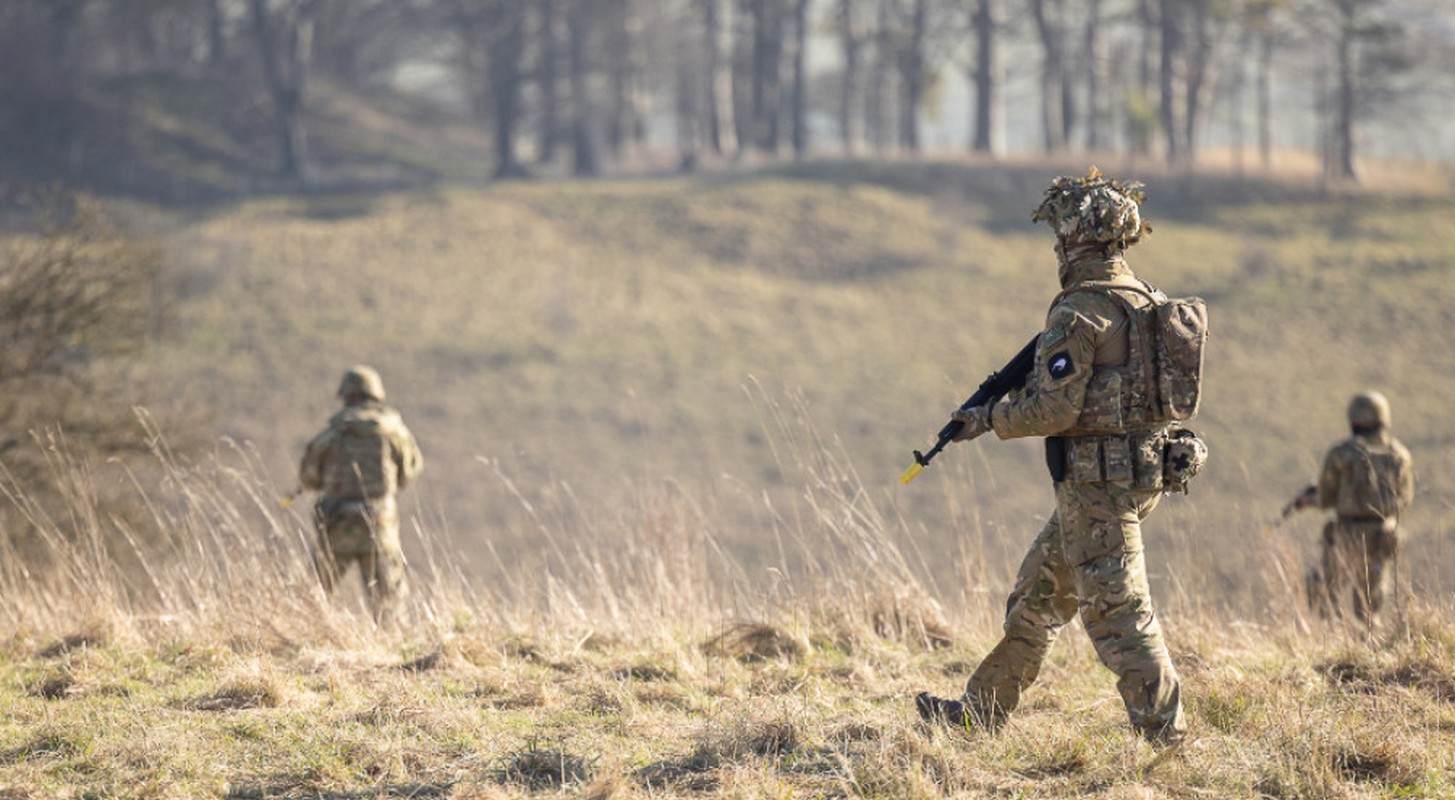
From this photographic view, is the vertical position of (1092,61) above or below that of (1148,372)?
above

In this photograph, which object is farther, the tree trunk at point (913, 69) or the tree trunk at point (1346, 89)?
the tree trunk at point (913, 69)

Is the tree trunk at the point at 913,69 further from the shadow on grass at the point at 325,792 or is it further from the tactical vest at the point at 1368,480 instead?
the shadow on grass at the point at 325,792

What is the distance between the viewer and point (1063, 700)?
4883 mm

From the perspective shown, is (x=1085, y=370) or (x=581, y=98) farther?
(x=581, y=98)

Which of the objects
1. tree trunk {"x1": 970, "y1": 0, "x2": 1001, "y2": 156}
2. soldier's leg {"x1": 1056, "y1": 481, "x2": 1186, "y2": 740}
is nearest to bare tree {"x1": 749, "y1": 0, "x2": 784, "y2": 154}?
tree trunk {"x1": 970, "y1": 0, "x2": 1001, "y2": 156}

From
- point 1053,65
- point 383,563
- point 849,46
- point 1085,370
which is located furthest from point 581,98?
point 1085,370

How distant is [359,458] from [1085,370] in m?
5.55

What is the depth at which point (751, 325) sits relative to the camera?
1166 inches

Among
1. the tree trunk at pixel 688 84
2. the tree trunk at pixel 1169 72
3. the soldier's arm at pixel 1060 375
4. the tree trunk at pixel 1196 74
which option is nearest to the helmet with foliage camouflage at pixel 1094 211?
the soldier's arm at pixel 1060 375

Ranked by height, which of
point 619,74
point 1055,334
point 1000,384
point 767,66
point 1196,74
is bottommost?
point 1000,384

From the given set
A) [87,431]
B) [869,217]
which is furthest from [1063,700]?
[869,217]

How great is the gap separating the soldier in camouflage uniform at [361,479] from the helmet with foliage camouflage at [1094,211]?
17.0ft

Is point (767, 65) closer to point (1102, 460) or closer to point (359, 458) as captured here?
point (359, 458)

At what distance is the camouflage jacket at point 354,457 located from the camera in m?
8.54
